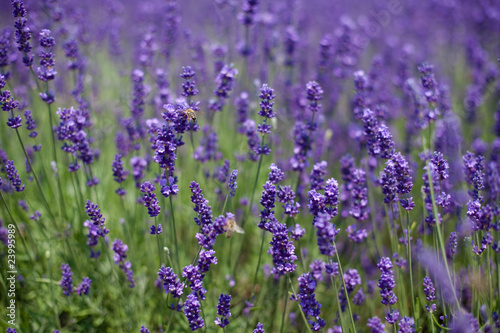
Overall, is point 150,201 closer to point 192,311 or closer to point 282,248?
point 192,311

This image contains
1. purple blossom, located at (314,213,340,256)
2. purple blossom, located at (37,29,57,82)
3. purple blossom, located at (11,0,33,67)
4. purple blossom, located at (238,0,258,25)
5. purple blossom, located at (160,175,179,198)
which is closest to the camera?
purple blossom, located at (314,213,340,256)

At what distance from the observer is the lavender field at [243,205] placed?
186 centimetres

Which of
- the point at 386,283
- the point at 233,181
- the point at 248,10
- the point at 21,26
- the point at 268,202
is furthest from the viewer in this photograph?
the point at 248,10

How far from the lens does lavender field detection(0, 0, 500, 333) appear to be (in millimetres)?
1855

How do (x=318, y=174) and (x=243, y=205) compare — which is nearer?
(x=318, y=174)

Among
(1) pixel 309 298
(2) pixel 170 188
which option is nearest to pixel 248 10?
(2) pixel 170 188

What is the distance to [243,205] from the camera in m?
3.09

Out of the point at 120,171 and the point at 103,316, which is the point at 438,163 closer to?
the point at 120,171

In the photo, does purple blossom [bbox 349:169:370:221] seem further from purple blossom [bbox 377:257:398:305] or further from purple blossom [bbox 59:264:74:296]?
purple blossom [bbox 59:264:74:296]

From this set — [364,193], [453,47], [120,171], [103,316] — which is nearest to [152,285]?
[103,316]

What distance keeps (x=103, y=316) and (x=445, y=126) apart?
3.03m

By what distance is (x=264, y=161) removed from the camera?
11.7 ft

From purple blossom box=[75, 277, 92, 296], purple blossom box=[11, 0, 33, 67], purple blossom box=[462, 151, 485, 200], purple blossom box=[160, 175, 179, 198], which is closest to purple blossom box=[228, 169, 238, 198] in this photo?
purple blossom box=[160, 175, 179, 198]

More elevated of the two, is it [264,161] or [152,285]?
[264,161]
